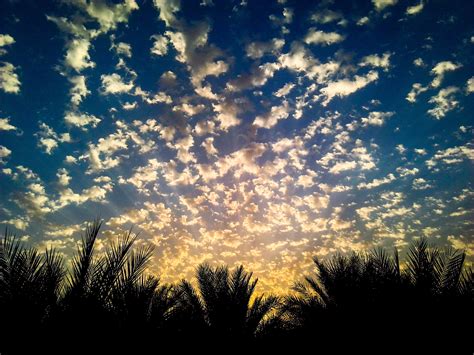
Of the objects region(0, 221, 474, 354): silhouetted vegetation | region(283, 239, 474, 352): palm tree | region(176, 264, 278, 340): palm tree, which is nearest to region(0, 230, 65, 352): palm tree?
region(0, 221, 474, 354): silhouetted vegetation

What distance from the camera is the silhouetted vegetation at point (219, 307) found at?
14.1 ft

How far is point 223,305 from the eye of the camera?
28.9 feet

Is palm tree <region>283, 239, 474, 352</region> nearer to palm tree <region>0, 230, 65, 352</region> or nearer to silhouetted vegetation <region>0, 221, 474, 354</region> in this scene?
silhouetted vegetation <region>0, 221, 474, 354</region>

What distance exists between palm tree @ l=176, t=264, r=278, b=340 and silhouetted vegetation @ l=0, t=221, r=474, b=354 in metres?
0.03

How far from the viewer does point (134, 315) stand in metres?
6.19

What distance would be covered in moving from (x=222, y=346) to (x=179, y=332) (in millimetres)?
1317

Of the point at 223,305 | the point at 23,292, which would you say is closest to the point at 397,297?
the point at 223,305

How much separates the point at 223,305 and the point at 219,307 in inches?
4.9

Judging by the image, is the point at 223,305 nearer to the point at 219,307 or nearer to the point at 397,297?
the point at 219,307

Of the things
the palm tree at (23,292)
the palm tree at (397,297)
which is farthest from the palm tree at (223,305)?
the palm tree at (23,292)

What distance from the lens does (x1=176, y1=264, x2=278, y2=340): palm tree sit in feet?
28.6

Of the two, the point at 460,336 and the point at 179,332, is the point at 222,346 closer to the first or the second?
the point at 179,332

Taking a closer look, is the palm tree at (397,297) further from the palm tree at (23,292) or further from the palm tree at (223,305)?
the palm tree at (23,292)

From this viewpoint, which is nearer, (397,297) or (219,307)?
(397,297)
